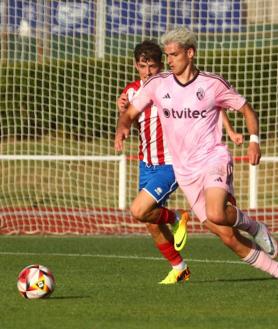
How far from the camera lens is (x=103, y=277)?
1095 cm

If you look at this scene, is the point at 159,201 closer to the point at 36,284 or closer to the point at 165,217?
the point at 165,217

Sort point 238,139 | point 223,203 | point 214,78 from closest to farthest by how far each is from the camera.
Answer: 1. point 223,203
2. point 214,78
3. point 238,139

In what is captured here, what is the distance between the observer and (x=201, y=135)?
9711mm

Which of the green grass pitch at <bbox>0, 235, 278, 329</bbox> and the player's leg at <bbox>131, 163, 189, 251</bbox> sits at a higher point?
the player's leg at <bbox>131, 163, 189, 251</bbox>

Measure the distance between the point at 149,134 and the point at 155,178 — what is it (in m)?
0.76

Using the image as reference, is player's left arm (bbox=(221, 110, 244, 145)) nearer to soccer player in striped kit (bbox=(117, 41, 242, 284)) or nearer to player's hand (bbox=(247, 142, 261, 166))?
soccer player in striped kit (bbox=(117, 41, 242, 284))

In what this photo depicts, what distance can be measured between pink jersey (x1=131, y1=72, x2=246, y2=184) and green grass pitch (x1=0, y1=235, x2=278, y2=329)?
3.29ft

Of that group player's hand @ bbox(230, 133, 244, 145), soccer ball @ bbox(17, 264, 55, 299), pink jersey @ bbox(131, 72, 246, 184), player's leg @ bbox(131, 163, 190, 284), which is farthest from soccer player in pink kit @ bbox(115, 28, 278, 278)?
soccer ball @ bbox(17, 264, 55, 299)

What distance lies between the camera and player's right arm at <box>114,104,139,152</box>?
978 cm

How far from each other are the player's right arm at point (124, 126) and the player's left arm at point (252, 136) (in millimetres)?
897

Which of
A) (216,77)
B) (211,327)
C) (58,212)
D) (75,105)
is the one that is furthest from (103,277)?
(75,105)

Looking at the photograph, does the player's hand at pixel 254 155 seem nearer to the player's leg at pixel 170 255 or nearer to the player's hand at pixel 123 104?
the player's leg at pixel 170 255

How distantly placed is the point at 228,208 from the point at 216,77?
42.0 inches

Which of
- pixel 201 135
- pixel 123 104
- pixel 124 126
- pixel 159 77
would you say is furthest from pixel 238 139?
pixel 123 104
